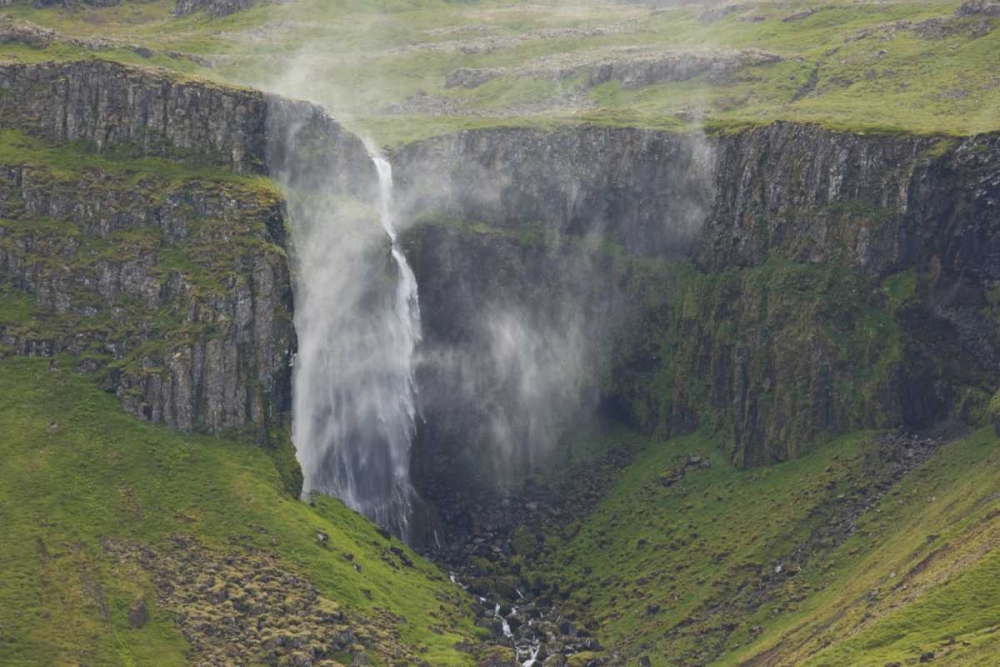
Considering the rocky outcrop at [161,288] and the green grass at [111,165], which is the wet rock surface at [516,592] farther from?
the green grass at [111,165]

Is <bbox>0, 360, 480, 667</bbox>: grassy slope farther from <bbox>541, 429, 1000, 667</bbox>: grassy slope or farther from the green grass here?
the green grass

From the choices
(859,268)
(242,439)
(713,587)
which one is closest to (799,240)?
(859,268)

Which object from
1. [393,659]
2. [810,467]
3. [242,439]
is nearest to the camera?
[393,659]

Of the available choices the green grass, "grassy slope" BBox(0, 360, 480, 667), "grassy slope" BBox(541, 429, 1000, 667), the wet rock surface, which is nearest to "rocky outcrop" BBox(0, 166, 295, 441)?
the green grass

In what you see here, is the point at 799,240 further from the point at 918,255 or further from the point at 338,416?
the point at 338,416

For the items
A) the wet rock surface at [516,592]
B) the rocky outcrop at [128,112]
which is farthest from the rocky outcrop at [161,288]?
the wet rock surface at [516,592]
